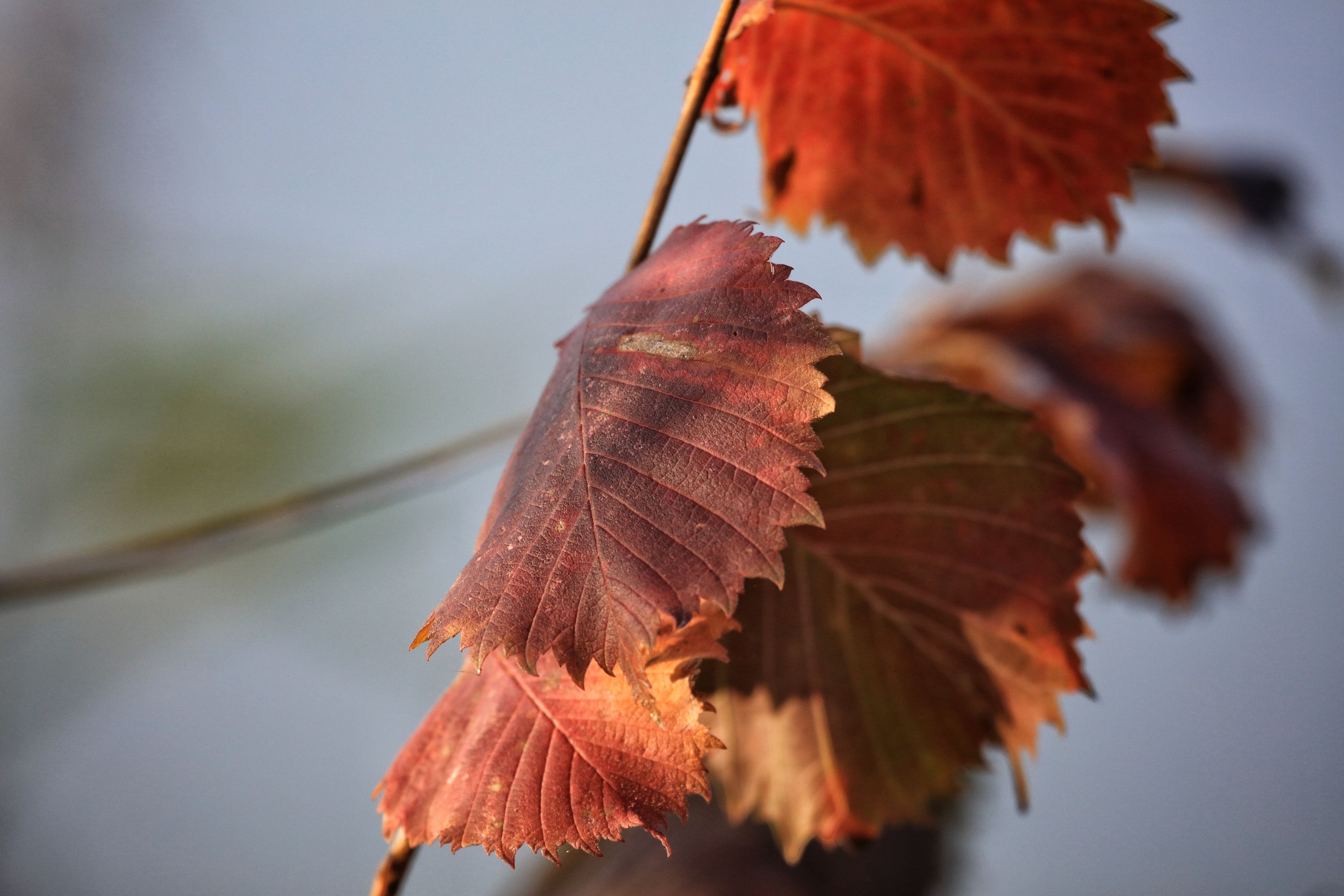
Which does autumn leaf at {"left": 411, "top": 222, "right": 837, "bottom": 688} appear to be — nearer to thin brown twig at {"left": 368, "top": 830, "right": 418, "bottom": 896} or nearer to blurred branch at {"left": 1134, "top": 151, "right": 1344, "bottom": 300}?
thin brown twig at {"left": 368, "top": 830, "right": 418, "bottom": 896}

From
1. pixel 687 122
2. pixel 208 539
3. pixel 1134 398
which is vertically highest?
pixel 687 122

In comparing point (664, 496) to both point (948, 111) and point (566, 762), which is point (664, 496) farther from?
point (948, 111)

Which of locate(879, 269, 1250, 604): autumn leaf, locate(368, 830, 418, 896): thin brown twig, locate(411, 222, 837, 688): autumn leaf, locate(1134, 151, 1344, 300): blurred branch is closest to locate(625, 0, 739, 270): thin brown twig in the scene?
locate(411, 222, 837, 688): autumn leaf

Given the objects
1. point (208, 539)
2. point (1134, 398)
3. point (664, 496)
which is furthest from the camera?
point (1134, 398)

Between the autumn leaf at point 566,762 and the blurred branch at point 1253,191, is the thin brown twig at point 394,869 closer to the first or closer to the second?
the autumn leaf at point 566,762

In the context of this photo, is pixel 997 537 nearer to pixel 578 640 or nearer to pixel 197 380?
pixel 578 640

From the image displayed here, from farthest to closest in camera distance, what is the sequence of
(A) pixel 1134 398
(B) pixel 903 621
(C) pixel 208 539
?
(A) pixel 1134 398, (C) pixel 208 539, (B) pixel 903 621

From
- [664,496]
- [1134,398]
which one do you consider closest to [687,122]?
[664,496]
